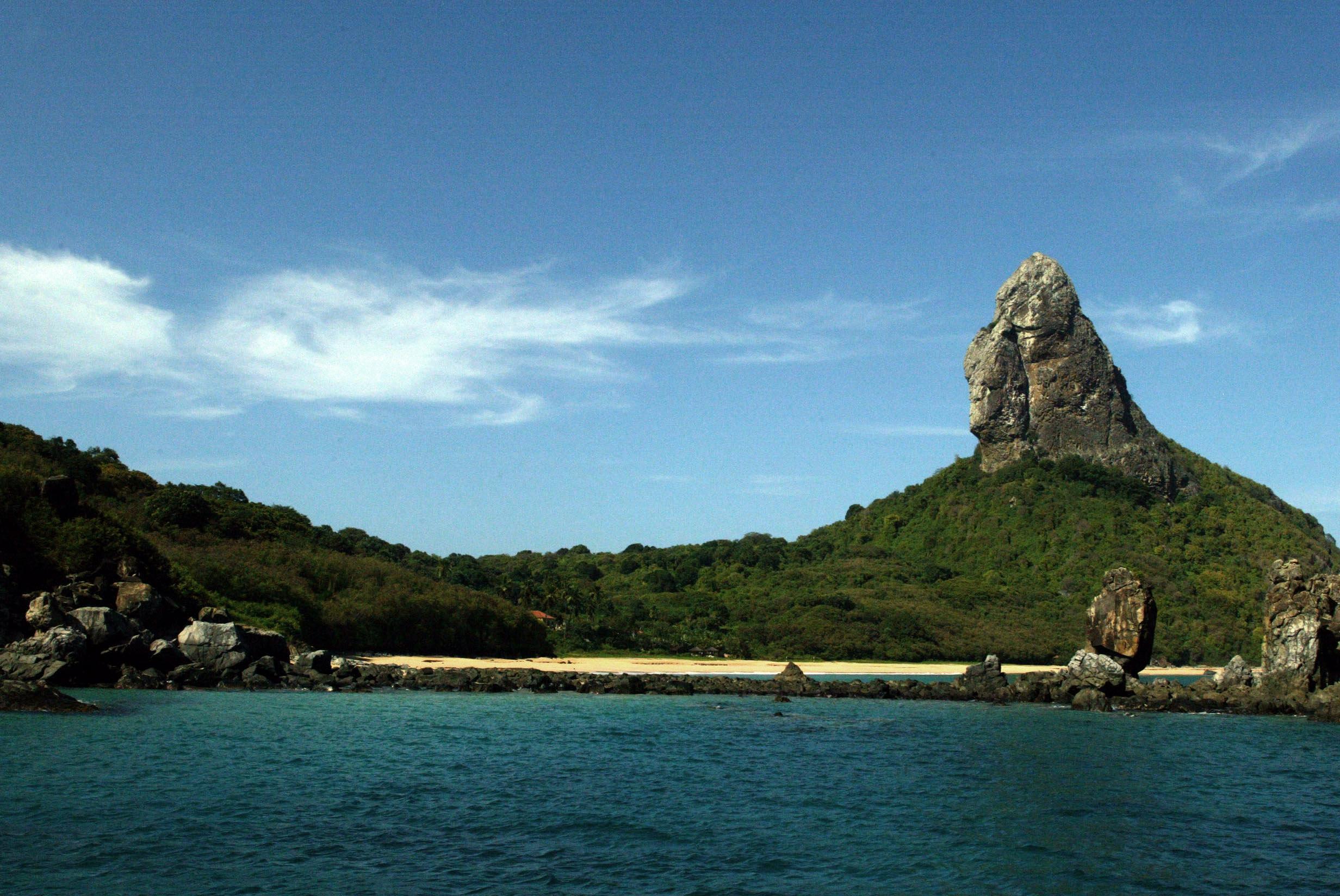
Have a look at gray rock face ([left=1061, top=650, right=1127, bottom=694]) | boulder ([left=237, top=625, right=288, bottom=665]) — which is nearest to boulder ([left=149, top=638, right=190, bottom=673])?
boulder ([left=237, top=625, right=288, bottom=665])

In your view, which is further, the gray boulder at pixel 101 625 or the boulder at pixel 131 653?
the boulder at pixel 131 653

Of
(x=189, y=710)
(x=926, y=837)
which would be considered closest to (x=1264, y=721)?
(x=926, y=837)

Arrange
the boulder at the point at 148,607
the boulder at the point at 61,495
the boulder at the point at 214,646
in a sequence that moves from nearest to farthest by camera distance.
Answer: the boulder at the point at 148,607
the boulder at the point at 214,646
the boulder at the point at 61,495

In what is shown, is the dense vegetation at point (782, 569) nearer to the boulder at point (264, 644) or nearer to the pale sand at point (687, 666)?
the pale sand at point (687, 666)

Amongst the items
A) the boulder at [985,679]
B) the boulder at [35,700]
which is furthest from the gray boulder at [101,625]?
the boulder at [985,679]

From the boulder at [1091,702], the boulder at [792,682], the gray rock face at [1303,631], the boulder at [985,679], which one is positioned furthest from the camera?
the boulder at [792,682]

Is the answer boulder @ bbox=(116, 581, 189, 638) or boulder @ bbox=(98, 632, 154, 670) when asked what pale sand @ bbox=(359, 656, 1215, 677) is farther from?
boulder @ bbox=(98, 632, 154, 670)

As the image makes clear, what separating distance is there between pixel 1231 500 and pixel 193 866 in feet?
571

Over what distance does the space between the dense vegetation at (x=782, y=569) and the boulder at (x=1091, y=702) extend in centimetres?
4839

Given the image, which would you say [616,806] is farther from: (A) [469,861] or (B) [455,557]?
(B) [455,557]

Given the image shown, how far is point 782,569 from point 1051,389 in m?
59.9

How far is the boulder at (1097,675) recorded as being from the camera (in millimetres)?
57031

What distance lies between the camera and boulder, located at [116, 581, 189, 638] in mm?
49375

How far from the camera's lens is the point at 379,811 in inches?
903
